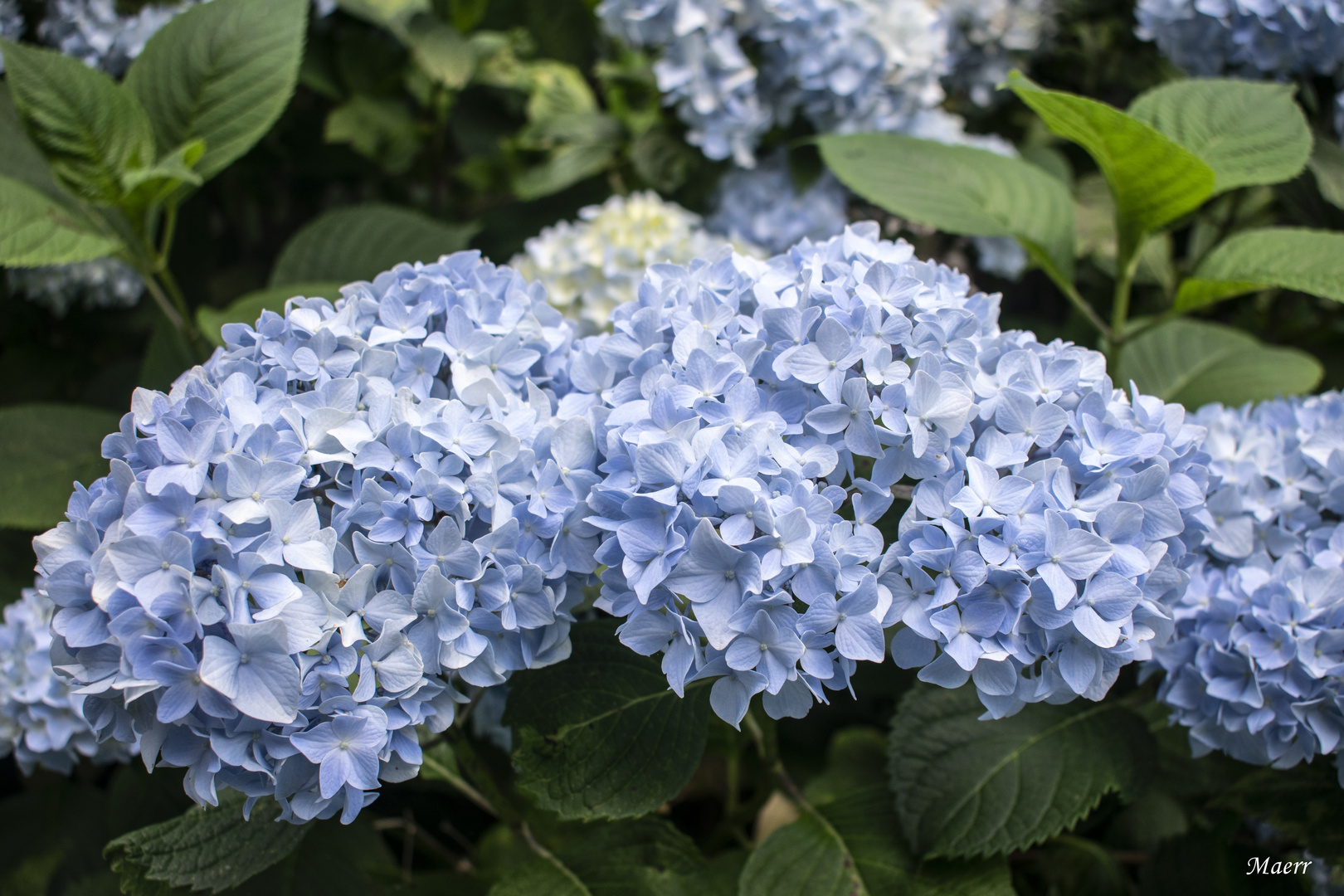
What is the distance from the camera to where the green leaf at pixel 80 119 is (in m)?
0.97

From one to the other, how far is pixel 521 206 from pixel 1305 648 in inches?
52.8

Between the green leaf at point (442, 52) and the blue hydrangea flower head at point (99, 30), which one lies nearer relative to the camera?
the blue hydrangea flower head at point (99, 30)

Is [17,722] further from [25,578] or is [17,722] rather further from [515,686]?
[515,686]

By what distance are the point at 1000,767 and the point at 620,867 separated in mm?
384

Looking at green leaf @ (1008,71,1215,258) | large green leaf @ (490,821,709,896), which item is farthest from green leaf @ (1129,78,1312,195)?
large green leaf @ (490,821,709,896)

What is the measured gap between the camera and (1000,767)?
2.84ft

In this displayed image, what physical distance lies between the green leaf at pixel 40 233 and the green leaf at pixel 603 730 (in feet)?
2.23

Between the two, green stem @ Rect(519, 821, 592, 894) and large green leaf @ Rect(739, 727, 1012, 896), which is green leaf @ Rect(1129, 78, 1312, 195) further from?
green stem @ Rect(519, 821, 592, 894)

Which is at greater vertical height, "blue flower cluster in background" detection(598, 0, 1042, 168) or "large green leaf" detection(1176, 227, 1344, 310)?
"blue flower cluster in background" detection(598, 0, 1042, 168)

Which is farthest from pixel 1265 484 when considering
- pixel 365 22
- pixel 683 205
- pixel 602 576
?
pixel 365 22

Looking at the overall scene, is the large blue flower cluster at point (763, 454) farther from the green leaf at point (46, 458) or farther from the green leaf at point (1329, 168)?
the green leaf at point (1329, 168)

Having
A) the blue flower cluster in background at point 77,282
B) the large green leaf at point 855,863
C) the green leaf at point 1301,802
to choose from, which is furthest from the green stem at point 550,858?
the blue flower cluster in background at point 77,282

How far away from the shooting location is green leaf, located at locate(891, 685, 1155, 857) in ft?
2.70

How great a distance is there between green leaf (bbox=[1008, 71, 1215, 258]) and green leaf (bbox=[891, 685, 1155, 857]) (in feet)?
1.82
